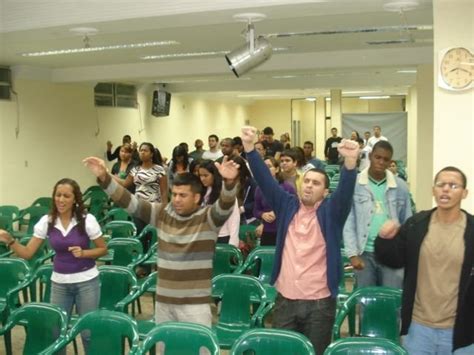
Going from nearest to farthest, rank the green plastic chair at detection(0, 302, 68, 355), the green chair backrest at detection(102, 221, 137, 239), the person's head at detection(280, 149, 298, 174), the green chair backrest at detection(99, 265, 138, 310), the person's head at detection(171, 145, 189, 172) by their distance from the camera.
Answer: the green plastic chair at detection(0, 302, 68, 355), the green chair backrest at detection(99, 265, 138, 310), the person's head at detection(280, 149, 298, 174), the green chair backrest at detection(102, 221, 137, 239), the person's head at detection(171, 145, 189, 172)

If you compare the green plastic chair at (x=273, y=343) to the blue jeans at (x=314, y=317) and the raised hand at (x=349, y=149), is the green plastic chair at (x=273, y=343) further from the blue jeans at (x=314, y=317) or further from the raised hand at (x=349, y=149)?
the raised hand at (x=349, y=149)

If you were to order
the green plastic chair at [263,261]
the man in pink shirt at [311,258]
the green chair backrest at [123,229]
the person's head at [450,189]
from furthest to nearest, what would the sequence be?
the green chair backrest at [123,229] < the green plastic chair at [263,261] < the man in pink shirt at [311,258] < the person's head at [450,189]

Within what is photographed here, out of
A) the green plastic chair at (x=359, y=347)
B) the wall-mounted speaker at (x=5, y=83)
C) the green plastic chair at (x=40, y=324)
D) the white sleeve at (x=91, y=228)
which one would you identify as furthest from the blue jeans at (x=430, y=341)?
the wall-mounted speaker at (x=5, y=83)

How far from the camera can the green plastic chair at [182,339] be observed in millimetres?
3252

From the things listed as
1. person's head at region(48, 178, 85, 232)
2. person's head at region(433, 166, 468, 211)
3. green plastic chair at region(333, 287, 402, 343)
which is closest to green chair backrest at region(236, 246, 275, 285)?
green plastic chair at region(333, 287, 402, 343)

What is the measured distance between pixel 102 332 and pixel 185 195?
0.99m

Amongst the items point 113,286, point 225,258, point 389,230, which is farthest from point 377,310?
point 113,286

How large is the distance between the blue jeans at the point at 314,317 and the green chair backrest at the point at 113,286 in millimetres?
1756

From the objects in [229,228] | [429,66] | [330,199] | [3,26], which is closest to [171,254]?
[330,199]

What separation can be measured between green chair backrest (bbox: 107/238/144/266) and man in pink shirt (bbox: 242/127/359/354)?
2687 millimetres

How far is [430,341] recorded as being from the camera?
2.93m

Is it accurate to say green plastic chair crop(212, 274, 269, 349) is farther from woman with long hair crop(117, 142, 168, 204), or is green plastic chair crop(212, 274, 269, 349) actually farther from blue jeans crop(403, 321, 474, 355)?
woman with long hair crop(117, 142, 168, 204)

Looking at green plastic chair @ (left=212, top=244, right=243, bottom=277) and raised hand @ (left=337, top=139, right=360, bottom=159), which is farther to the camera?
green plastic chair @ (left=212, top=244, right=243, bottom=277)

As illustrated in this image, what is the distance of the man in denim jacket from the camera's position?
159 inches
